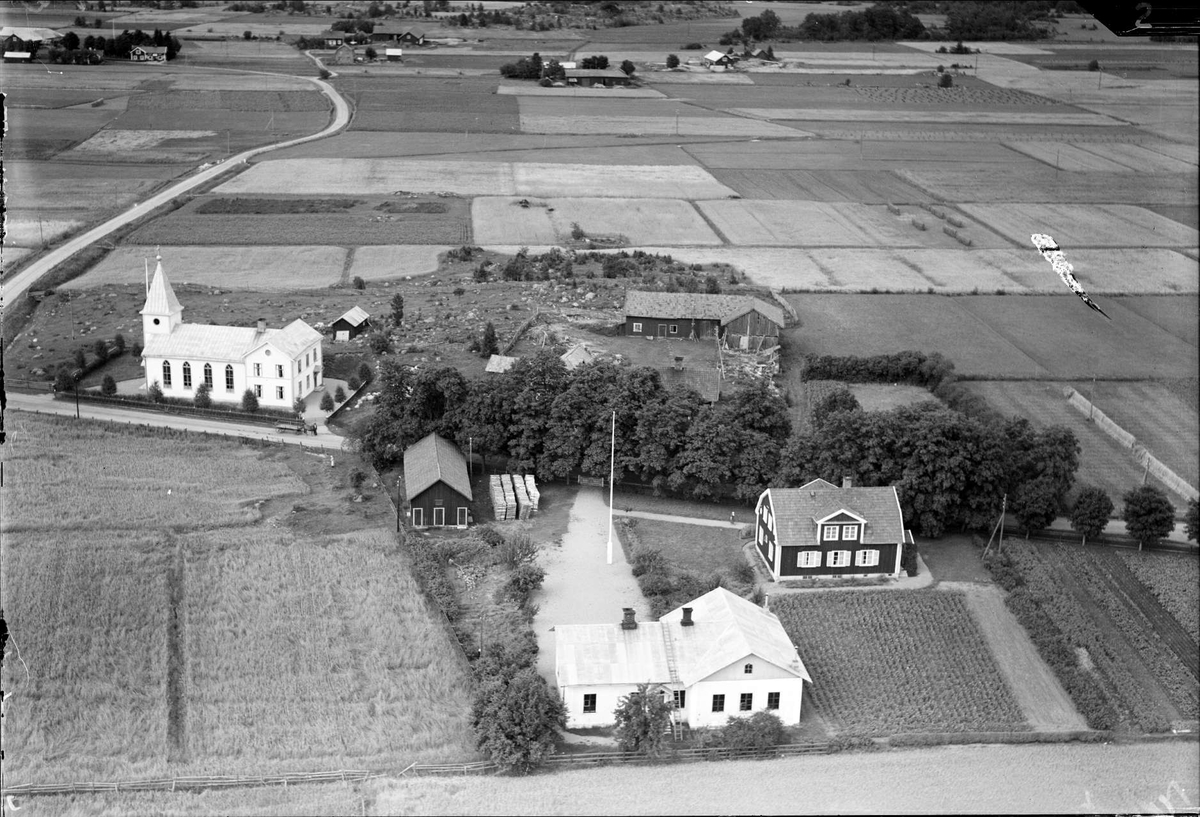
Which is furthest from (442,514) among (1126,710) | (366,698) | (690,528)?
(1126,710)

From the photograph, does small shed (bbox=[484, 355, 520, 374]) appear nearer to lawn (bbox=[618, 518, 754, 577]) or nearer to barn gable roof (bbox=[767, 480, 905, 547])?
lawn (bbox=[618, 518, 754, 577])

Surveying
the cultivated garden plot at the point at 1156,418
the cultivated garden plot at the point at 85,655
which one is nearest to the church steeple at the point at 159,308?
the cultivated garden plot at the point at 85,655

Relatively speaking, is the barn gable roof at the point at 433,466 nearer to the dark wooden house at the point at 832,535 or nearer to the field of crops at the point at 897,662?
the dark wooden house at the point at 832,535

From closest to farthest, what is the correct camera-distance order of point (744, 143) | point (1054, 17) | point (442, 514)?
point (442, 514) → point (744, 143) → point (1054, 17)

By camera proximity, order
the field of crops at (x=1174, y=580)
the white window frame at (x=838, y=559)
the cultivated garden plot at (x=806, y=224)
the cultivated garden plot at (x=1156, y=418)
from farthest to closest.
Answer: the cultivated garden plot at (x=806, y=224)
the cultivated garden plot at (x=1156, y=418)
the white window frame at (x=838, y=559)
the field of crops at (x=1174, y=580)

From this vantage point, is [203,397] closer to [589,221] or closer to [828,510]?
[828,510]

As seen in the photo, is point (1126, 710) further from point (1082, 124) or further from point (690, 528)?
point (1082, 124)
